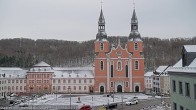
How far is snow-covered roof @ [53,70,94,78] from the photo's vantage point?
63156mm

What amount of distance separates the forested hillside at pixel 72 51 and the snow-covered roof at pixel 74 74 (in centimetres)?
3287

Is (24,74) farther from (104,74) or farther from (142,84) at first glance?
(142,84)

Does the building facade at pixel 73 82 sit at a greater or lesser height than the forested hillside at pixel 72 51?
lesser

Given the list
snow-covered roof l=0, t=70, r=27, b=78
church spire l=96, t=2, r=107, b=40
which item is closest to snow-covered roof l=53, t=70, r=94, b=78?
snow-covered roof l=0, t=70, r=27, b=78

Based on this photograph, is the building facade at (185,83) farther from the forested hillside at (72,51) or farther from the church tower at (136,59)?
the forested hillside at (72,51)

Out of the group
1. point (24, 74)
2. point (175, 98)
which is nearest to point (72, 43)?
point (24, 74)

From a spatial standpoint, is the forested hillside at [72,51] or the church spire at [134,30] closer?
the church spire at [134,30]

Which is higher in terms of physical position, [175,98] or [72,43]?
[72,43]

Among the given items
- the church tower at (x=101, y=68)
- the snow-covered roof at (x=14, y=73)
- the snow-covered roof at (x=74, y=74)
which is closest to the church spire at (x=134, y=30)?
the church tower at (x=101, y=68)

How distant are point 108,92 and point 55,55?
6307 cm

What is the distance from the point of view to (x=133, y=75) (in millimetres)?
62188

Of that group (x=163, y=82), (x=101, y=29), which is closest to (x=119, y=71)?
(x=163, y=82)

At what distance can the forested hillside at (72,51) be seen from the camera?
108219 millimetres

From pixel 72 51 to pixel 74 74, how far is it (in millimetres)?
65009
